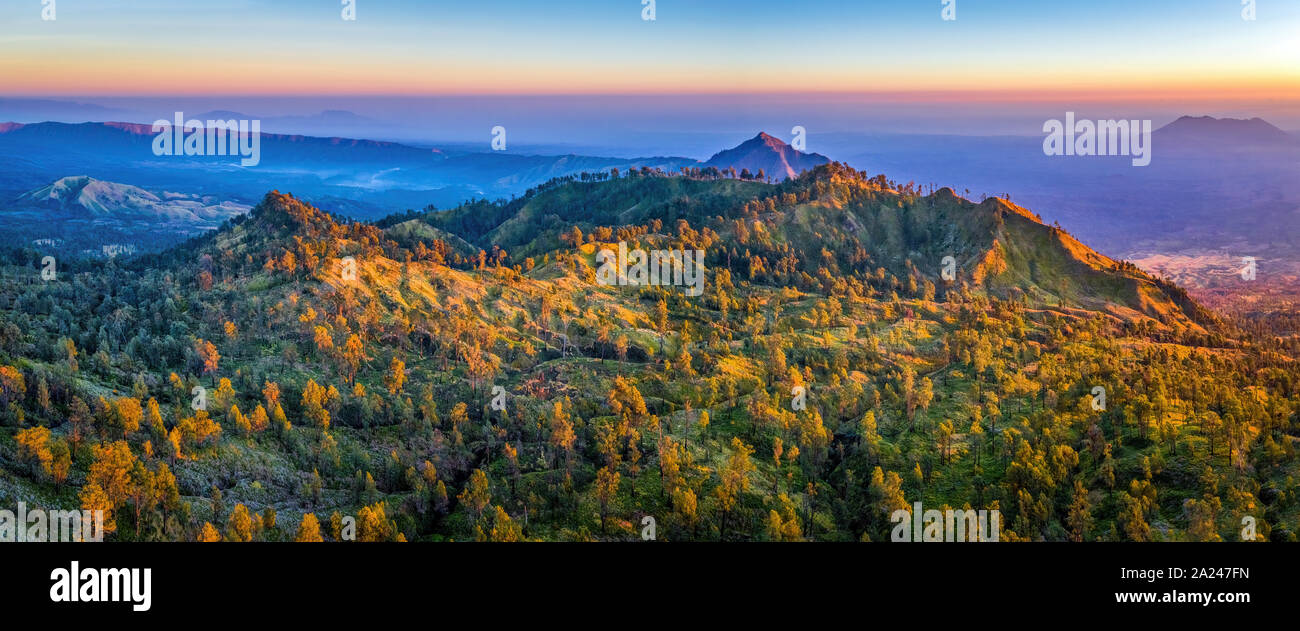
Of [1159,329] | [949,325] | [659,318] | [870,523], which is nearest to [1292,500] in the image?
[870,523]

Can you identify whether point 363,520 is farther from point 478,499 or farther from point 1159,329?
point 1159,329

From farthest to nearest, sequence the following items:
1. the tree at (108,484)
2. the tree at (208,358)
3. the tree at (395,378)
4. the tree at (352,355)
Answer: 1. the tree at (352,355)
2. the tree at (395,378)
3. the tree at (208,358)
4. the tree at (108,484)

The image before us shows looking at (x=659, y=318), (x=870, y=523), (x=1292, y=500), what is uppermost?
(x=659, y=318)

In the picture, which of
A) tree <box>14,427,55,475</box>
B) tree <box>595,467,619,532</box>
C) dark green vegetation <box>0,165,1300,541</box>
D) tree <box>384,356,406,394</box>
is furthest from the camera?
tree <box>384,356,406,394</box>

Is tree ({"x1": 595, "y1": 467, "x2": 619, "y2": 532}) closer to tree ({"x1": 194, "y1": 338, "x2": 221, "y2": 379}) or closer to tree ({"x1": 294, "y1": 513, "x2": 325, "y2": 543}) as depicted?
tree ({"x1": 294, "y1": 513, "x2": 325, "y2": 543})

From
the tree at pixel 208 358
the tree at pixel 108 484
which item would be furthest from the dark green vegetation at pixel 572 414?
the tree at pixel 208 358

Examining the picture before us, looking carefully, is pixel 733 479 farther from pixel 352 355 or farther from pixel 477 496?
pixel 352 355

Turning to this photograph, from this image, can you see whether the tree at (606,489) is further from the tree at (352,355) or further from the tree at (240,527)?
the tree at (352,355)

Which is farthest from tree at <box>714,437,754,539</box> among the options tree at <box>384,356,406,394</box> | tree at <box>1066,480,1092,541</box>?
tree at <box>384,356,406,394</box>
